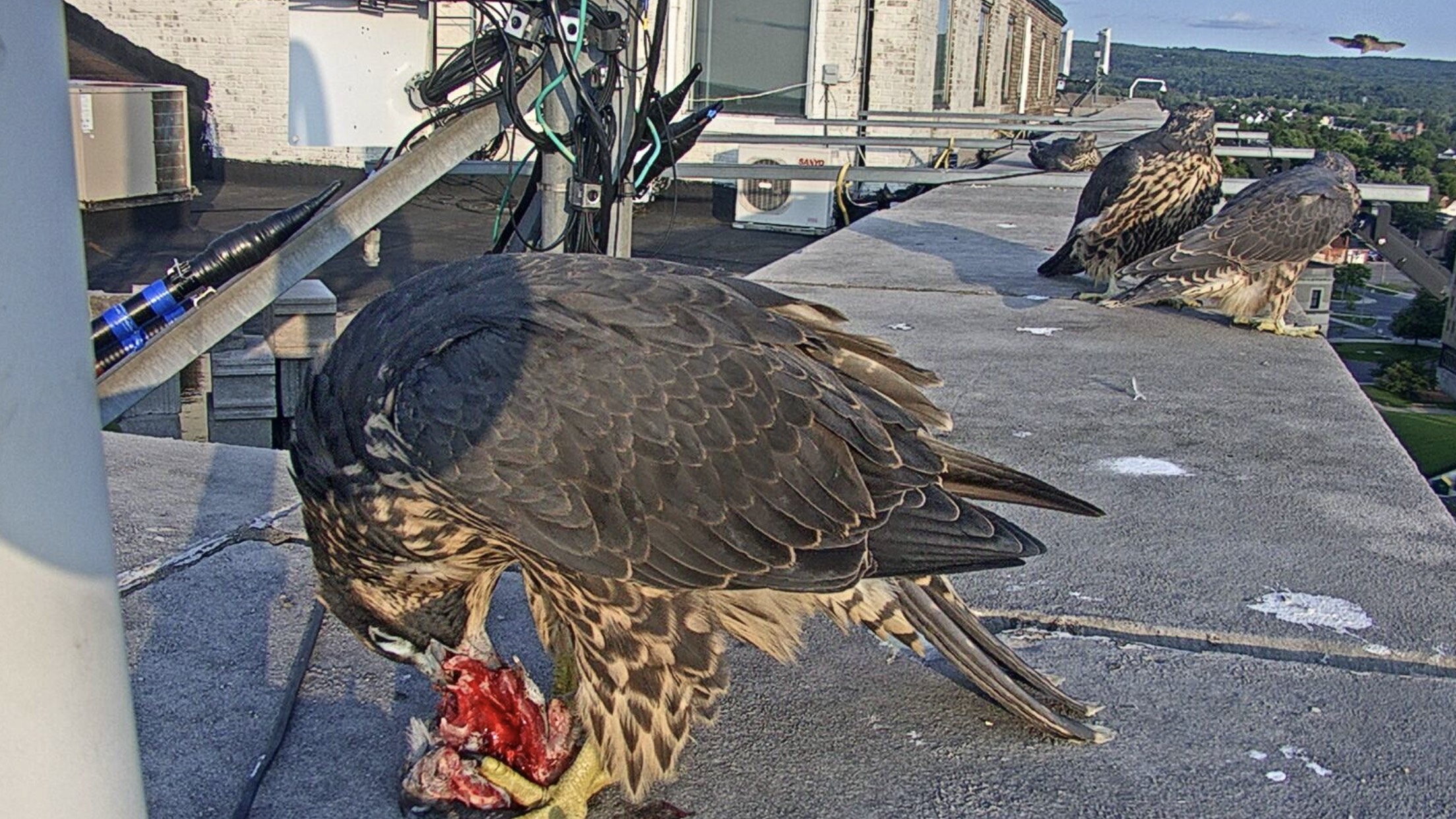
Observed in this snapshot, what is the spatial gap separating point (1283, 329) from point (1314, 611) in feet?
10.8

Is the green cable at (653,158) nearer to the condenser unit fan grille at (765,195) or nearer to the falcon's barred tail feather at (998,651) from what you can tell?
the falcon's barred tail feather at (998,651)

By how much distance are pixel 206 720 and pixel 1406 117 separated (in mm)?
43151

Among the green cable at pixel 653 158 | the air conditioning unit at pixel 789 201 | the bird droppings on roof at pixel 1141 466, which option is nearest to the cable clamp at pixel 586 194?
the green cable at pixel 653 158

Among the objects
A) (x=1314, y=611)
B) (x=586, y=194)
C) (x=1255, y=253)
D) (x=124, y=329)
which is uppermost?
(x=586, y=194)

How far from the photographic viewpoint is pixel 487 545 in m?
2.27

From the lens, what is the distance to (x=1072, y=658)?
2691 mm

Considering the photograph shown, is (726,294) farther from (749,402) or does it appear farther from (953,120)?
(953,120)

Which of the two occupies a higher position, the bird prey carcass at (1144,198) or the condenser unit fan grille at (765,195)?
the bird prey carcass at (1144,198)

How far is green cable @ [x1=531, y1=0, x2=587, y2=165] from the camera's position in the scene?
185 inches

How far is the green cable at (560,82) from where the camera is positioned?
470 cm

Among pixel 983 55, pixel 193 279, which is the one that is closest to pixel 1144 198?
pixel 193 279

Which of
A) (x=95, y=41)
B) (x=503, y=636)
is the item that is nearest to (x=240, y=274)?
(x=503, y=636)

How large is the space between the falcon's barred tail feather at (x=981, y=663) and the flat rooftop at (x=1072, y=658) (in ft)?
0.14

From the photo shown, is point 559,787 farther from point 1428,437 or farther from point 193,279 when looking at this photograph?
point 1428,437
